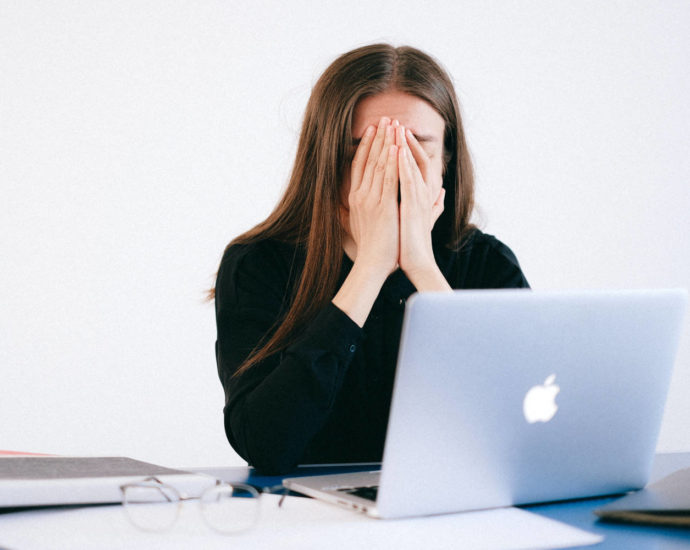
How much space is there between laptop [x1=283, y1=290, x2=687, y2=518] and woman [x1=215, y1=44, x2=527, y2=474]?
0.49 metres

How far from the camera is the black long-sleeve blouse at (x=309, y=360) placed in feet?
4.08

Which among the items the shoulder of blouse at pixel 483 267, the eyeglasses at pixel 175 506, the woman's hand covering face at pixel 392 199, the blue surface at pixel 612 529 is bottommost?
the eyeglasses at pixel 175 506

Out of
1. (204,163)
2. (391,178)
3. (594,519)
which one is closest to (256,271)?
(391,178)

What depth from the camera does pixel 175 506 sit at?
34.7 inches

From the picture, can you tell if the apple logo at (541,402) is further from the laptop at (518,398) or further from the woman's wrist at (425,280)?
the woman's wrist at (425,280)

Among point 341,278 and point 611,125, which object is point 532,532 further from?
point 611,125

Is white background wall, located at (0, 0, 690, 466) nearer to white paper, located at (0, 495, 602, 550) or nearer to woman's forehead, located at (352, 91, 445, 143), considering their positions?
woman's forehead, located at (352, 91, 445, 143)

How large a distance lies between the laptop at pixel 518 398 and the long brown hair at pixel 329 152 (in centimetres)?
58

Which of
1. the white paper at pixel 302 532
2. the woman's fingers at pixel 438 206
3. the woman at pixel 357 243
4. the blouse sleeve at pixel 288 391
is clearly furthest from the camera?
the woman's fingers at pixel 438 206

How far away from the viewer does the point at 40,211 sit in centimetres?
300

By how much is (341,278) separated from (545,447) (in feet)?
2.42

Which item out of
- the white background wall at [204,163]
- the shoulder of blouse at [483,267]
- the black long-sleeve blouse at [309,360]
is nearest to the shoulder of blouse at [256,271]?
the black long-sleeve blouse at [309,360]

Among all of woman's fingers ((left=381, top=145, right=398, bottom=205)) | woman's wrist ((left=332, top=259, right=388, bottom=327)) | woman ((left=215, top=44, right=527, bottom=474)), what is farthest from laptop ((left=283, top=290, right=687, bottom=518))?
woman's fingers ((left=381, top=145, right=398, bottom=205))

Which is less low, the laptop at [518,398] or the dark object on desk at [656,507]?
the laptop at [518,398]
